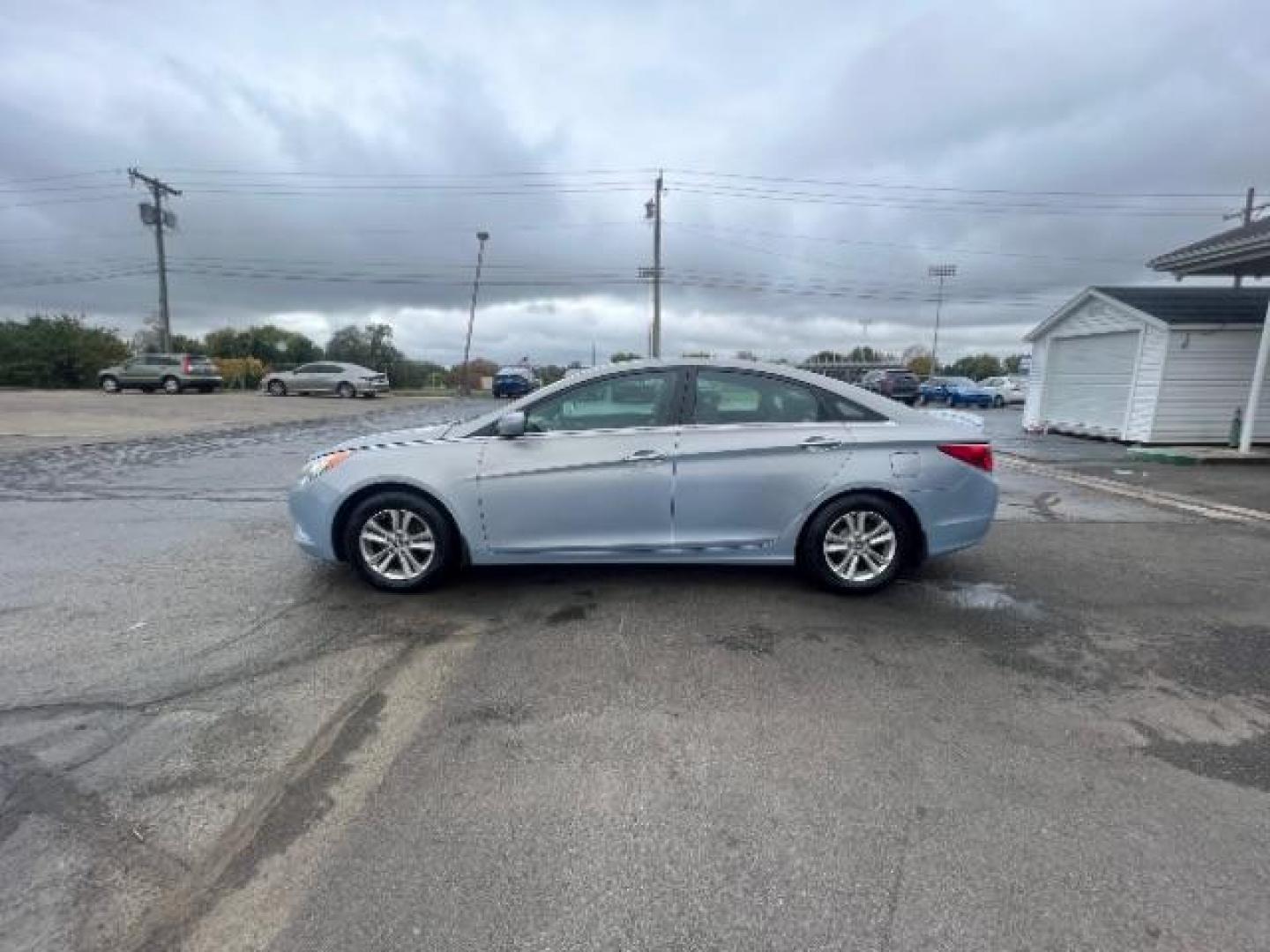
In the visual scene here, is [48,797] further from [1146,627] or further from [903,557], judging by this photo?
[1146,627]

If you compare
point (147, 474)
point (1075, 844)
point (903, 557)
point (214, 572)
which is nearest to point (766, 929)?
point (1075, 844)

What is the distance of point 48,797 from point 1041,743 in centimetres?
379

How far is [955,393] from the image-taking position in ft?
105

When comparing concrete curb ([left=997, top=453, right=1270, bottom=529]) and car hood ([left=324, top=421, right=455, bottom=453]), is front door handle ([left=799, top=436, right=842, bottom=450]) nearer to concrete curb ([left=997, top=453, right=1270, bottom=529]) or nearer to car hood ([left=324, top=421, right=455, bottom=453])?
car hood ([left=324, top=421, right=455, bottom=453])


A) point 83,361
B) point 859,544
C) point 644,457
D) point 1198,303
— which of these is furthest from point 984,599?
point 83,361

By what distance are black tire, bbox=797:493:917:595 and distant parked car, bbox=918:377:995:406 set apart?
30.0m

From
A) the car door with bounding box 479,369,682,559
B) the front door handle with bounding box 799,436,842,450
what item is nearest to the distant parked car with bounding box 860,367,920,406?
the front door handle with bounding box 799,436,842,450

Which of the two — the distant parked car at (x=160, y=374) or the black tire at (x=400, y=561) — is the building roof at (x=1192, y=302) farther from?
the distant parked car at (x=160, y=374)

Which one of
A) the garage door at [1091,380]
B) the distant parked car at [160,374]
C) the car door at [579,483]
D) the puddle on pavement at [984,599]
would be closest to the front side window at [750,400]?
the car door at [579,483]

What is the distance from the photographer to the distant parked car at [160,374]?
29.2 m

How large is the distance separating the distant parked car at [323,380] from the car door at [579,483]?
102 feet

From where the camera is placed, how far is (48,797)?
237 cm

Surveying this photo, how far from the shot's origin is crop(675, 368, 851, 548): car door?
14.1 ft

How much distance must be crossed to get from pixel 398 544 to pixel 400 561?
12 cm
